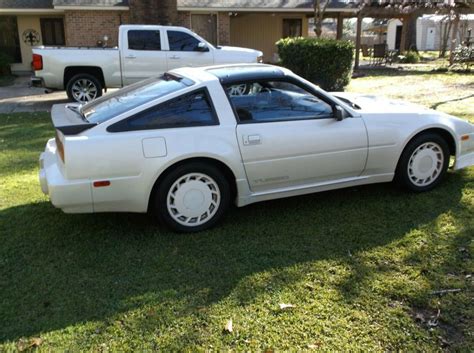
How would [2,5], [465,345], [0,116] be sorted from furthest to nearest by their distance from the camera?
[2,5] → [0,116] → [465,345]

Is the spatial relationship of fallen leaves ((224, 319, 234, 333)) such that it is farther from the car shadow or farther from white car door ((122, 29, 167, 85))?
white car door ((122, 29, 167, 85))

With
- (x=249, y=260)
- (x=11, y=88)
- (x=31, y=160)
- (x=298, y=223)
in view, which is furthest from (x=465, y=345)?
(x=11, y=88)

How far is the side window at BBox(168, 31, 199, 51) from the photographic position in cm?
1215

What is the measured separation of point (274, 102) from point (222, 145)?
0.73 metres

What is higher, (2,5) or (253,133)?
(2,5)

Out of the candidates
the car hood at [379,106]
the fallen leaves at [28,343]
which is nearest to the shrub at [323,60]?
the car hood at [379,106]

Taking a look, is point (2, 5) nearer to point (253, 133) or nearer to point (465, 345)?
point (253, 133)

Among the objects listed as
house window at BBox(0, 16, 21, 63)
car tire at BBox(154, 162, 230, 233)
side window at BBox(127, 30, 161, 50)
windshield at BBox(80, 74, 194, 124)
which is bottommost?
car tire at BBox(154, 162, 230, 233)

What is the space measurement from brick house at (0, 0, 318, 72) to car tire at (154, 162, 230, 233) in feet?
40.7

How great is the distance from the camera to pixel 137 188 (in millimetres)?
4016

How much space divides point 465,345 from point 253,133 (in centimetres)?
235

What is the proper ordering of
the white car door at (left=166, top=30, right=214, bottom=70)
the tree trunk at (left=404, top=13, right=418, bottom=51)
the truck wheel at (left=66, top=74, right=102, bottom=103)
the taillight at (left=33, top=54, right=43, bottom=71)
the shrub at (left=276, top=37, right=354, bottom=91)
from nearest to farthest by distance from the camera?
the taillight at (left=33, top=54, right=43, bottom=71)
the truck wheel at (left=66, top=74, right=102, bottom=103)
the white car door at (left=166, top=30, right=214, bottom=70)
the shrub at (left=276, top=37, right=354, bottom=91)
the tree trunk at (left=404, top=13, right=418, bottom=51)

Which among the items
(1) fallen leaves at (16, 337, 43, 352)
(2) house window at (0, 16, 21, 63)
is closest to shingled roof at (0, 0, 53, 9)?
(2) house window at (0, 16, 21, 63)

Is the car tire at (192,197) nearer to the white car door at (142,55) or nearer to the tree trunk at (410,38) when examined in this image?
the white car door at (142,55)
